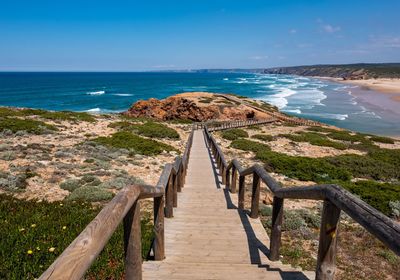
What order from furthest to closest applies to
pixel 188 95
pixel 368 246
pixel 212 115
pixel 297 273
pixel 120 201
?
pixel 188 95, pixel 212 115, pixel 368 246, pixel 297 273, pixel 120 201

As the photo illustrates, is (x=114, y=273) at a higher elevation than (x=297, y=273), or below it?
below

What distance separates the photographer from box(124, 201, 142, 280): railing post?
113 inches

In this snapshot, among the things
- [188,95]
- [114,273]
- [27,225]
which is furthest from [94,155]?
[188,95]

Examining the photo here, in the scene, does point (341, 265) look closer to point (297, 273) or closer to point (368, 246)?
point (368, 246)

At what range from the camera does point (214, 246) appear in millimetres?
4977

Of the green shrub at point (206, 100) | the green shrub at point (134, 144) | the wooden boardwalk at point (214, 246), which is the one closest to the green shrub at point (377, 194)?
the wooden boardwalk at point (214, 246)

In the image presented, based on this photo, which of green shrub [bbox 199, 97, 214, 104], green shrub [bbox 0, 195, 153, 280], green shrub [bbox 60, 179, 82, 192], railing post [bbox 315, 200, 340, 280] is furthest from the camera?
green shrub [bbox 199, 97, 214, 104]

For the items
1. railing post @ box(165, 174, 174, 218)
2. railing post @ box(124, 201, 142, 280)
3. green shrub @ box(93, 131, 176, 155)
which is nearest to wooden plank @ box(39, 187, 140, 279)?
railing post @ box(124, 201, 142, 280)

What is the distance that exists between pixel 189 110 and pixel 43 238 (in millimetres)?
33424

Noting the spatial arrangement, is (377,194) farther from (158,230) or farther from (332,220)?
(332,220)

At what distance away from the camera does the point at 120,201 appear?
2525 mm

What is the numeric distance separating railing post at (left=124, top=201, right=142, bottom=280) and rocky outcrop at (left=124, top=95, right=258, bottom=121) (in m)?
34.4

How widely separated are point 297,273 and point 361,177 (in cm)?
1330

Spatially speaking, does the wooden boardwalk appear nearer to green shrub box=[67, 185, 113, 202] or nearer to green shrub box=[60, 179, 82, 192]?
green shrub box=[67, 185, 113, 202]
